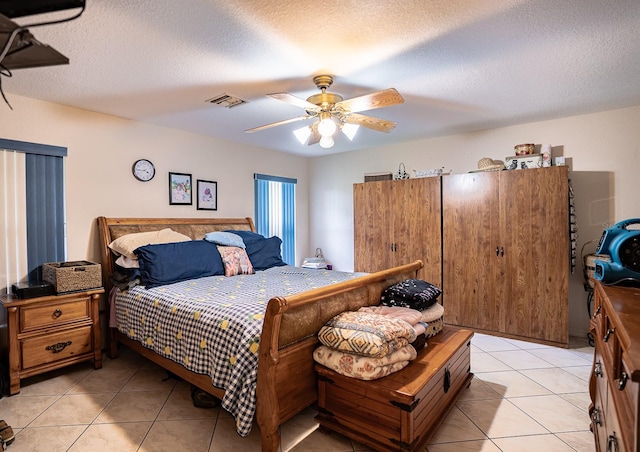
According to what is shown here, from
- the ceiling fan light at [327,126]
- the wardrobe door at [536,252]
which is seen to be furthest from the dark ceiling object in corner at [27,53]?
the wardrobe door at [536,252]

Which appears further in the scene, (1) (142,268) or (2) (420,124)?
(2) (420,124)

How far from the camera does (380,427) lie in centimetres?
182

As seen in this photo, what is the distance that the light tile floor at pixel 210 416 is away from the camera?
1985 mm

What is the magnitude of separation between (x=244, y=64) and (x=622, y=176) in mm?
3839

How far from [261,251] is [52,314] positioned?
2.03 metres

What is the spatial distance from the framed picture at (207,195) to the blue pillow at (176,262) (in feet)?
2.88

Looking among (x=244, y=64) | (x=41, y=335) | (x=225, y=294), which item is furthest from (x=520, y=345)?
(x=41, y=335)

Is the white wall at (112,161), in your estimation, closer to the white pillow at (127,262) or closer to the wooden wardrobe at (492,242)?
the white pillow at (127,262)

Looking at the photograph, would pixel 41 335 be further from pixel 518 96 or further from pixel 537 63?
pixel 518 96

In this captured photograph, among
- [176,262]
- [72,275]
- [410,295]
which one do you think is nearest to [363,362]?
[410,295]

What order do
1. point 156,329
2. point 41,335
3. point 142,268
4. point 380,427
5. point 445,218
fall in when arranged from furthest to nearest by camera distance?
point 445,218
point 142,268
point 41,335
point 156,329
point 380,427

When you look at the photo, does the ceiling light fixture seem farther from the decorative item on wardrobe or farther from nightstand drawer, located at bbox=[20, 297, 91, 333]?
nightstand drawer, located at bbox=[20, 297, 91, 333]

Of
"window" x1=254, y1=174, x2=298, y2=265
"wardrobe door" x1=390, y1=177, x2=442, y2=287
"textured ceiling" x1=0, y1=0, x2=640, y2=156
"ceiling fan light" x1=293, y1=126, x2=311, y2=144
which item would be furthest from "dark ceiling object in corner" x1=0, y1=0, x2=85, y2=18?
"window" x1=254, y1=174, x2=298, y2=265

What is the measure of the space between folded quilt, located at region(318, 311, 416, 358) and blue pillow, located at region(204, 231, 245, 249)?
80.7 inches
